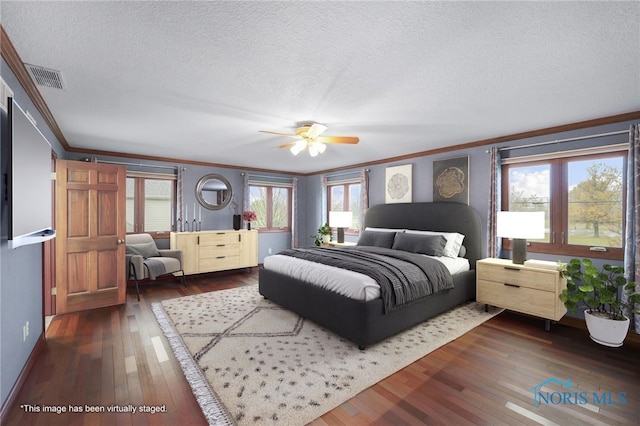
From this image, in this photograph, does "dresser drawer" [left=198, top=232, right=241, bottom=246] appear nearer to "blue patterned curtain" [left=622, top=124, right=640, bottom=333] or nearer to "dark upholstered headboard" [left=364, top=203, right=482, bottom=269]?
"dark upholstered headboard" [left=364, top=203, right=482, bottom=269]

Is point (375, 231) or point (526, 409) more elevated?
point (375, 231)

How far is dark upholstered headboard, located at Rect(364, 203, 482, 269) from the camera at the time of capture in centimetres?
425

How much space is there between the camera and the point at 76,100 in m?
2.72

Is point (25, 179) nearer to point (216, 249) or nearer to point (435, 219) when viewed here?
point (216, 249)

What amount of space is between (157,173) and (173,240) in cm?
134

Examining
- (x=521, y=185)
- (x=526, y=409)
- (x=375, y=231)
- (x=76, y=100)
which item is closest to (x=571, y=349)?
(x=526, y=409)

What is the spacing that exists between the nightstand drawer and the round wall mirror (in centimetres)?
510

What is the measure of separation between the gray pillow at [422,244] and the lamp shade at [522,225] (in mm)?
793

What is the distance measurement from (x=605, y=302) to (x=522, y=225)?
1.01 meters

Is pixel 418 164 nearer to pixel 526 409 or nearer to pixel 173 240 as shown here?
pixel 526 409

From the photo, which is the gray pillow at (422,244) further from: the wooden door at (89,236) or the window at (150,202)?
the window at (150,202)

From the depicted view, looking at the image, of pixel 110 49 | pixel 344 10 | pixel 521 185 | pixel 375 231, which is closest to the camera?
pixel 344 10

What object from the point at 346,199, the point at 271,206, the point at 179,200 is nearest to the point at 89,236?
the point at 179,200

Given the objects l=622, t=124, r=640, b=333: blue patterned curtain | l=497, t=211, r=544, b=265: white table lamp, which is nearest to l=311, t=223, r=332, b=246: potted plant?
l=497, t=211, r=544, b=265: white table lamp
